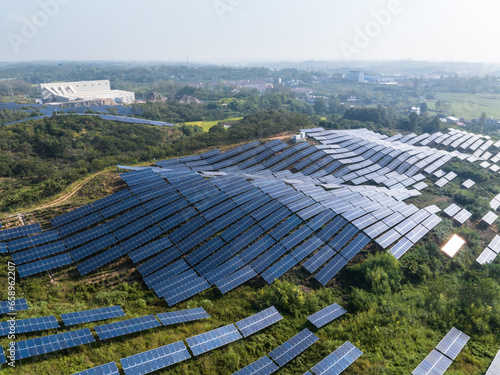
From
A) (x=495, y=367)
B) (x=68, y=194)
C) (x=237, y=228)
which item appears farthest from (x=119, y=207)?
(x=495, y=367)

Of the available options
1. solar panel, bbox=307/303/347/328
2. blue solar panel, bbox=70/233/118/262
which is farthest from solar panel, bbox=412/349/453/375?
blue solar panel, bbox=70/233/118/262

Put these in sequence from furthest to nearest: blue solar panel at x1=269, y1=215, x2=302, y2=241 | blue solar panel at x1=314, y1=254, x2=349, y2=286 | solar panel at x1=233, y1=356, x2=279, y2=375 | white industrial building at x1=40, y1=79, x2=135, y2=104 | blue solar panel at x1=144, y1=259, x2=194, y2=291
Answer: white industrial building at x1=40, y1=79, x2=135, y2=104 → blue solar panel at x1=269, y1=215, x2=302, y2=241 → blue solar panel at x1=314, y1=254, x2=349, y2=286 → blue solar panel at x1=144, y1=259, x2=194, y2=291 → solar panel at x1=233, y1=356, x2=279, y2=375

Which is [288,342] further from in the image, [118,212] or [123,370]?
[118,212]

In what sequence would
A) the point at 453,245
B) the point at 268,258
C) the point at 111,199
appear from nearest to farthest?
the point at 268,258 → the point at 111,199 → the point at 453,245

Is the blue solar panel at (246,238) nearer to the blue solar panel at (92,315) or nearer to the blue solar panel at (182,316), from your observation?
the blue solar panel at (182,316)

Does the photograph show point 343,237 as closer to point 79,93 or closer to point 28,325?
point 28,325

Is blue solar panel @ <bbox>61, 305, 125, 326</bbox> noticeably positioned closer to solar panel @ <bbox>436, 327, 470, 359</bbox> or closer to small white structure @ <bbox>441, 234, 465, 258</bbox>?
solar panel @ <bbox>436, 327, 470, 359</bbox>
